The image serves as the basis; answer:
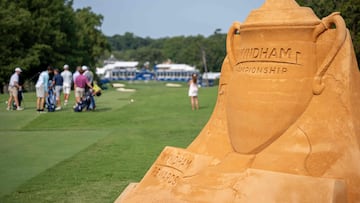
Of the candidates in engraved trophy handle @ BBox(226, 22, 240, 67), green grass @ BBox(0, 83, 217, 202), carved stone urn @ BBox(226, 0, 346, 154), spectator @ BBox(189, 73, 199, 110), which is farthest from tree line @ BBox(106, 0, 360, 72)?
carved stone urn @ BBox(226, 0, 346, 154)

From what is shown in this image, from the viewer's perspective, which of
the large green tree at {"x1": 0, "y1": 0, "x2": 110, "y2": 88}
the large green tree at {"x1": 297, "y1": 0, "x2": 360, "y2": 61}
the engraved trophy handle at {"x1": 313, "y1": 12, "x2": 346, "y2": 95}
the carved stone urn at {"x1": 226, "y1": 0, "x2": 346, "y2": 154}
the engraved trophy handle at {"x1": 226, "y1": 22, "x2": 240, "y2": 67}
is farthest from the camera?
the large green tree at {"x1": 0, "y1": 0, "x2": 110, "y2": 88}

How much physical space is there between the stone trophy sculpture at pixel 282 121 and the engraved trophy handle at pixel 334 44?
0.04 ft

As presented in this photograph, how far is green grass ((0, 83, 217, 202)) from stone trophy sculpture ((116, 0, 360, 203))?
2.41 metres

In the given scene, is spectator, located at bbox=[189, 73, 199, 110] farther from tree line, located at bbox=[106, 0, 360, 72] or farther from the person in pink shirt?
tree line, located at bbox=[106, 0, 360, 72]

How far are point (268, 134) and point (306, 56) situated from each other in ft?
3.79

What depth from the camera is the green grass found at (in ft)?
35.3

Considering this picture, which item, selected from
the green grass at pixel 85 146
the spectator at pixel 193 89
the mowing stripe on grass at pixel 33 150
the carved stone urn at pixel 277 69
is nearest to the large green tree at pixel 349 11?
the spectator at pixel 193 89

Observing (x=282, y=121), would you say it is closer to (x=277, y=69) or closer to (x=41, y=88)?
(x=277, y=69)

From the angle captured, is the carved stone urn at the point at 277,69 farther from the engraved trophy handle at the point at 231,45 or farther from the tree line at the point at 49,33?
the tree line at the point at 49,33

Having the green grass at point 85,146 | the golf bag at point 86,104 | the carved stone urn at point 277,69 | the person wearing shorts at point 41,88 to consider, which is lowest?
the green grass at point 85,146

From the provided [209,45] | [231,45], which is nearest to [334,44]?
[231,45]

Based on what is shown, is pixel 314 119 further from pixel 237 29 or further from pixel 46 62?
pixel 46 62

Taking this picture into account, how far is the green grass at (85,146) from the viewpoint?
10.8 m

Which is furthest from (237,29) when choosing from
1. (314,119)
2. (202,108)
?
(202,108)
